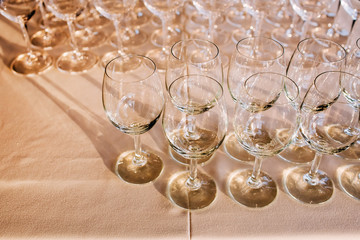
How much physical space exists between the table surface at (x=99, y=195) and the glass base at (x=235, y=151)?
2 cm

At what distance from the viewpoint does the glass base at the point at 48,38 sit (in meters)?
1.41

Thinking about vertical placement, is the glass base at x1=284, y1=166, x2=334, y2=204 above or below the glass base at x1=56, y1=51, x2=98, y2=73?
below

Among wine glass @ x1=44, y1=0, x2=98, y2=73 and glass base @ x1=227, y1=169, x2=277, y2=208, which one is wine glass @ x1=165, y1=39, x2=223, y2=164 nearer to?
glass base @ x1=227, y1=169, x2=277, y2=208

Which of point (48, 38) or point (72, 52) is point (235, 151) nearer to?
point (72, 52)

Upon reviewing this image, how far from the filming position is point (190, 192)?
3.00 ft

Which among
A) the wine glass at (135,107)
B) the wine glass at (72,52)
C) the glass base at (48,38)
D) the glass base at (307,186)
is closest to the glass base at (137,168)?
the wine glass at (135,107)

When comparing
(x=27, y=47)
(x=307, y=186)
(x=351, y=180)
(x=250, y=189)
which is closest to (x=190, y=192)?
(x=250, y=189)

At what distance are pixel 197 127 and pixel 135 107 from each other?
0.17 metres

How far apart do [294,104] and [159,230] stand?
38 centimetres

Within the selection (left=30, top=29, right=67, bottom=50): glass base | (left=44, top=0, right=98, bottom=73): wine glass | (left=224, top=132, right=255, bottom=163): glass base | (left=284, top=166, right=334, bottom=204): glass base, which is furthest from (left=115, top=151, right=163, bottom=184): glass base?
(left=30, top=29, right=67, bottom=50): glass base

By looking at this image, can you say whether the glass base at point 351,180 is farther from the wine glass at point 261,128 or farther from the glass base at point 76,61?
the glass base at point 76,61

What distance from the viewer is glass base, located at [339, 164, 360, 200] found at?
0.91 metres

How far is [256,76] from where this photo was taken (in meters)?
0.93

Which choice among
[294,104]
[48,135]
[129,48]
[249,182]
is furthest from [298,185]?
[129,48]
